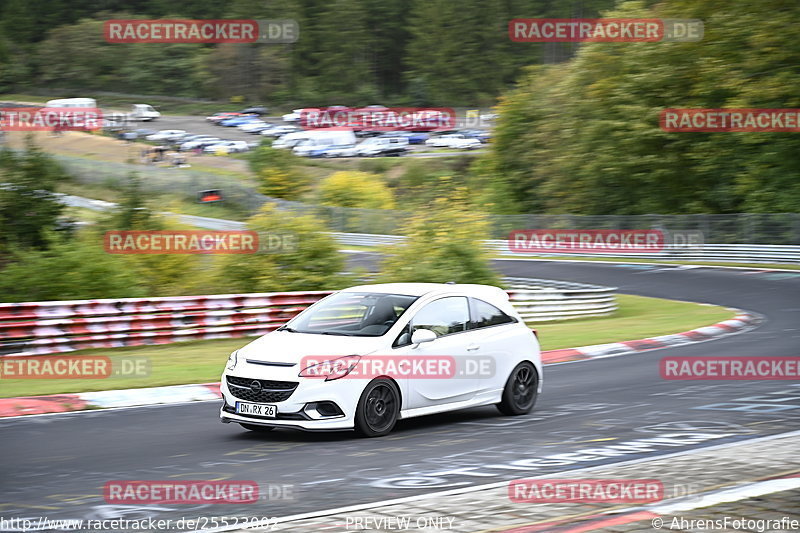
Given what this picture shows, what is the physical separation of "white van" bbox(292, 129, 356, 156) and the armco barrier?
6564 cm

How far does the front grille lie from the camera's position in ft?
31.4

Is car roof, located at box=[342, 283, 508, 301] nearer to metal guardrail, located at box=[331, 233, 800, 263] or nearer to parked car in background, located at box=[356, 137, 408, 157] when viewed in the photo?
metal guardrail, located at box=[331, 233, 800, 263]

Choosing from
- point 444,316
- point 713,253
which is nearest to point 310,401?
point 444,316

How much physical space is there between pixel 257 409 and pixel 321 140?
79.1 metres

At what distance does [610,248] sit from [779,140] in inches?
367

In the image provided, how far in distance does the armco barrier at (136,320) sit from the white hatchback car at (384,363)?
→ 8037 millimetres

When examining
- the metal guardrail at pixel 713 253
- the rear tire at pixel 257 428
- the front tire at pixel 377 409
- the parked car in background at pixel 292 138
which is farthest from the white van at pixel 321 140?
the front tire at pixel 377 409

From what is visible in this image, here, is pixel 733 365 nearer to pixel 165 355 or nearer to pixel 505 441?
pixel 505 441

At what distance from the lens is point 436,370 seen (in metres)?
10.6

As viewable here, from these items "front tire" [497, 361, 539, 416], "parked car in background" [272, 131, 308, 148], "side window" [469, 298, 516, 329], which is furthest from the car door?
"parked car in background" [272, 131, 308, 148]

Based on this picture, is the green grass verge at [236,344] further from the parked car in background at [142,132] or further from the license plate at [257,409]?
the parked car in background at [142,132]

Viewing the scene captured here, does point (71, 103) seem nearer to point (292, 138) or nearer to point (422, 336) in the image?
point (292, 138)

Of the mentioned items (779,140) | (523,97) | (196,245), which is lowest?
(196,245)

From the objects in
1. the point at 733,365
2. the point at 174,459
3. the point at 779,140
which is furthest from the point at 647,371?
the point at 779,140
